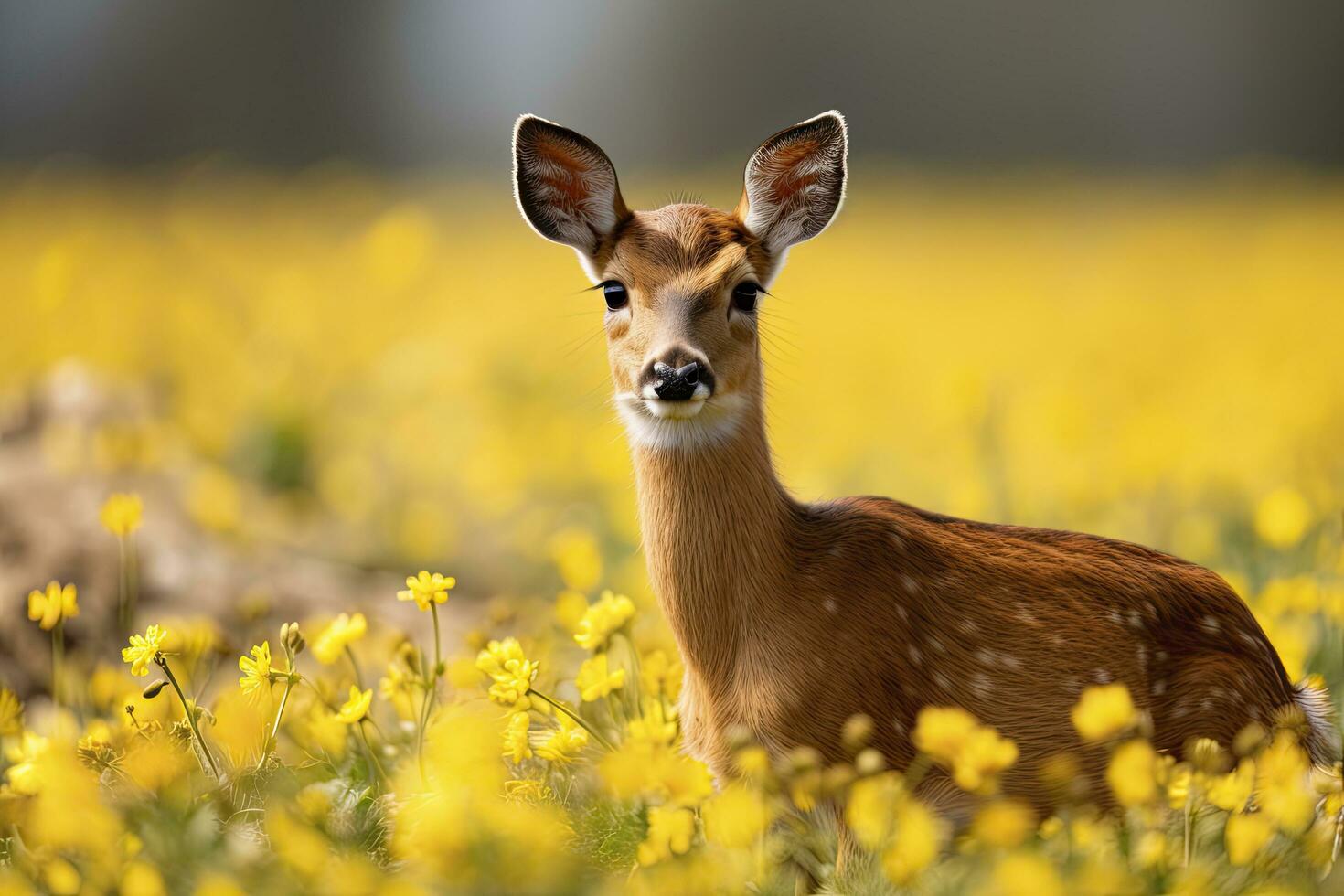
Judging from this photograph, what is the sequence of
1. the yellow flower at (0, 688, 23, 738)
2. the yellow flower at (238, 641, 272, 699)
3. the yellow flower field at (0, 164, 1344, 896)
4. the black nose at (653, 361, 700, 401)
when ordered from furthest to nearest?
the yellow flower at (0, 688, 23, 738) → the yellow flower at (238, 641, 272, 699) → the black nose at (653, 361, 700, 401) → the yellow flower field at (0, 164, 1344, 896)

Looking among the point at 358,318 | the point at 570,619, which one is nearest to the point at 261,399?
the point at 358,318

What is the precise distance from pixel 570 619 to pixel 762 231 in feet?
4.17

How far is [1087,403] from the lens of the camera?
29.5 ft

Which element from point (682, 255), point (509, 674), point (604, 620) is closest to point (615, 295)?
point (682, 255)

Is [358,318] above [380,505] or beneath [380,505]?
above

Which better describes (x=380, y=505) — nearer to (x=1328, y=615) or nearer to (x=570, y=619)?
(x=570, y=619)

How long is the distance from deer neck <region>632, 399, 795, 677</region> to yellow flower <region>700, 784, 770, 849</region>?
553mm

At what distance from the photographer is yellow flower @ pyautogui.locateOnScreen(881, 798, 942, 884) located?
2711mm

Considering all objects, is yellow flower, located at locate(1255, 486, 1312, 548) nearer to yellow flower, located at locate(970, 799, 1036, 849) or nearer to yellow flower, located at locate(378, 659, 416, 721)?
yellow flower, located at locate(970, 799, 1036, 849)

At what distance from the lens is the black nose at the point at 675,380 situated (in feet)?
10.9

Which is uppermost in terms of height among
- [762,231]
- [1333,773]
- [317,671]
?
[762,231]

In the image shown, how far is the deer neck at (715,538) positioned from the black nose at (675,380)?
1.06 feet

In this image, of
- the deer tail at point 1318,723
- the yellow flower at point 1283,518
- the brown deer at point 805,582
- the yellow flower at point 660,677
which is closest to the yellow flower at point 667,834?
the brown deer at point 805,582

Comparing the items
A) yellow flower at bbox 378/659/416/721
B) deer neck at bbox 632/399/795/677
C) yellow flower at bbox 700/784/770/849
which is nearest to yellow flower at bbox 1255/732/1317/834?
yellow flower at bbox 700/784/770/849
